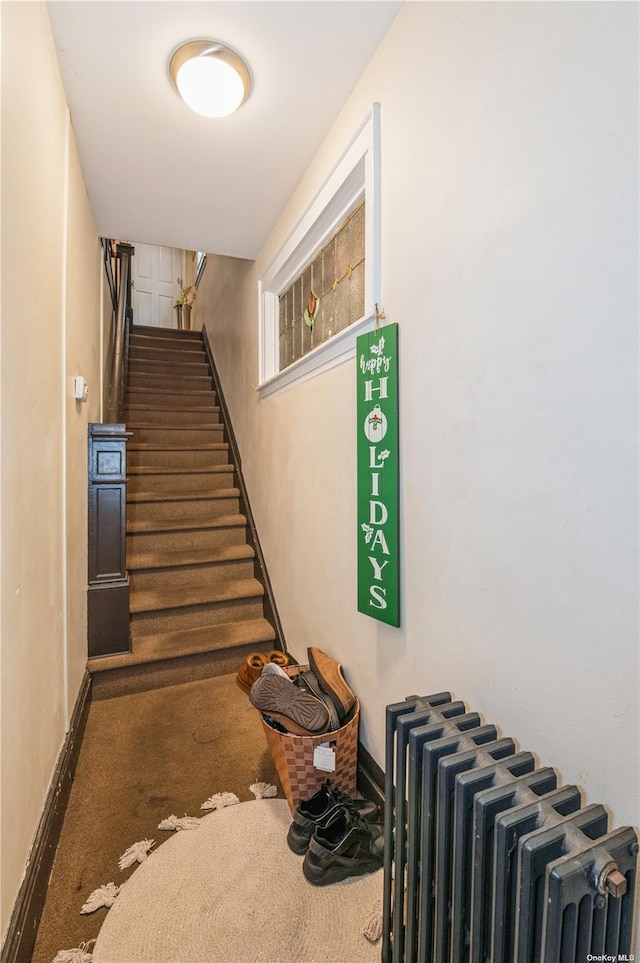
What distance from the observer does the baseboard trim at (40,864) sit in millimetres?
1019

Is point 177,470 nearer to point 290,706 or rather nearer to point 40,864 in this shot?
point 290,706

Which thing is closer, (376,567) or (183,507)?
(376,567)

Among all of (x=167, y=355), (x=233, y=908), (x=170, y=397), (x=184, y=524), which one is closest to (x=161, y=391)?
(x=170, y=397)

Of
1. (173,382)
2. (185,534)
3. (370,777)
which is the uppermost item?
(173,382)

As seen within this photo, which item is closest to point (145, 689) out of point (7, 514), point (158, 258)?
point (7, 514)

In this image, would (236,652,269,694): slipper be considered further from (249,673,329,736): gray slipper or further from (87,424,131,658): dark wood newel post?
(87,424,131,658): dark wood newel post

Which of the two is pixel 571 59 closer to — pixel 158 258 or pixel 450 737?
pixel 450 737

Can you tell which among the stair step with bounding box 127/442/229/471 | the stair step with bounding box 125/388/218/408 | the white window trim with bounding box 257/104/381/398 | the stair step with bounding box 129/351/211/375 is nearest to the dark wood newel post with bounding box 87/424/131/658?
the white window trim with bounding box 257/104/381/398

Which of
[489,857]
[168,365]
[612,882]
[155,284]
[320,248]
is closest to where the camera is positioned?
[612,882]

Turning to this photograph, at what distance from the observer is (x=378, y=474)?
1.45m

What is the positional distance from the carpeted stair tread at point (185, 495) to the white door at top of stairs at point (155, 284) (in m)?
4.18

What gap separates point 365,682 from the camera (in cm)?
161

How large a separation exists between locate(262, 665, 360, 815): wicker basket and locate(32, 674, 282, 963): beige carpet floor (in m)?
0.27

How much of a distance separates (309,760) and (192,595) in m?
1.53
